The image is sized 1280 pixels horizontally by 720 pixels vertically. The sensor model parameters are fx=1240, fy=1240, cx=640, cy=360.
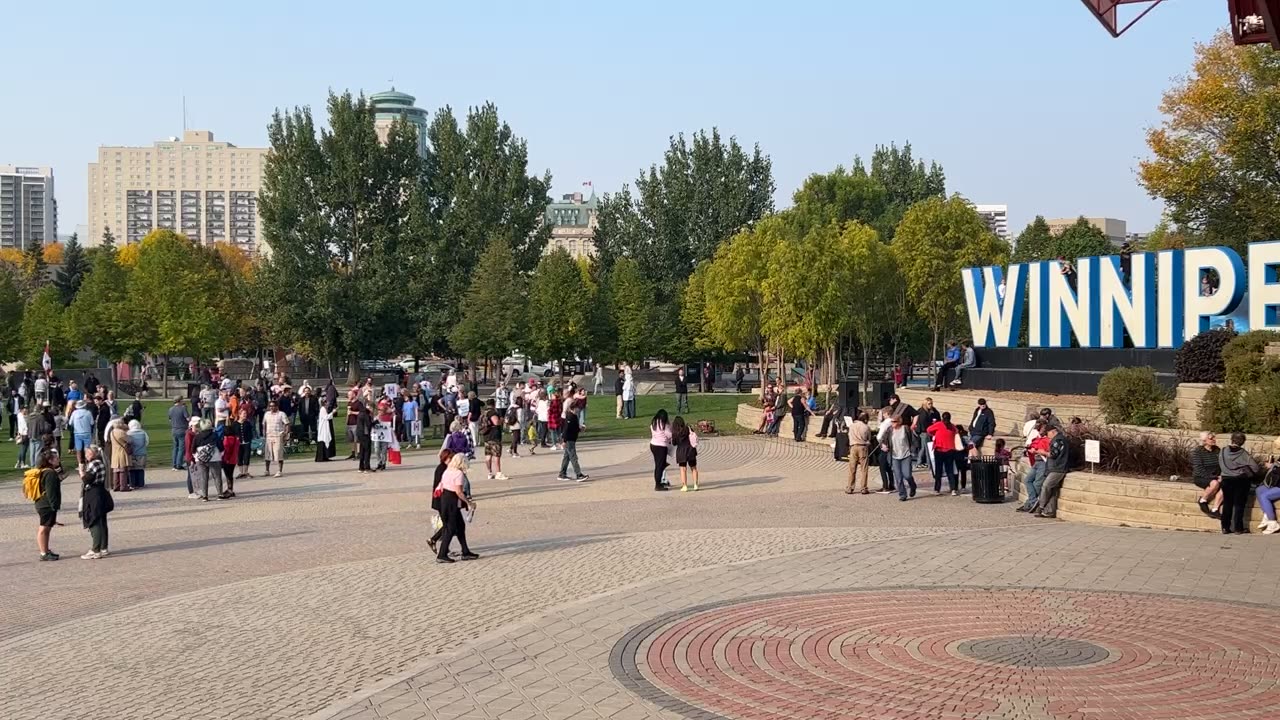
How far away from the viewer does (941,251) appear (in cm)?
5334

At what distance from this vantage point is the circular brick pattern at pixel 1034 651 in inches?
400

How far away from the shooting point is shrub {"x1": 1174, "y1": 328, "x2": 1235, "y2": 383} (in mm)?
24891

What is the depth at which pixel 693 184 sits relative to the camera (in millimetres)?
70188

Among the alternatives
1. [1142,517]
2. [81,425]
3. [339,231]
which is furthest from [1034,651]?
[339,231]

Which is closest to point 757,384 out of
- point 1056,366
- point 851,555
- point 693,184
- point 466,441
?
point 693,184

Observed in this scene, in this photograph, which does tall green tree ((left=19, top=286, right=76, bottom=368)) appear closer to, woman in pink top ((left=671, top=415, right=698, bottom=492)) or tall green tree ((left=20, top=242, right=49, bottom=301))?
tall green tree ((left=20, top=242, right=49, bottom=301))

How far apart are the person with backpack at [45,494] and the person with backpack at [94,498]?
1.03ft

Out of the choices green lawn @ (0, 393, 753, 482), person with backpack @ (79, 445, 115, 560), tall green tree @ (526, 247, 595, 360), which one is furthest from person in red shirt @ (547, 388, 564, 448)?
tall green tree @ (526, 247, 595, 360)

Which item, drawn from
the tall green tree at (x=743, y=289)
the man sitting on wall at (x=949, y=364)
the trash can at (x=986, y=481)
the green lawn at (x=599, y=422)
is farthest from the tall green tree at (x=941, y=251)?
the trash can at (x=986, y=481)

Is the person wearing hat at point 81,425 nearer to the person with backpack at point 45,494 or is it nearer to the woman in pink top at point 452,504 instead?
the person with backpack at point 45,494

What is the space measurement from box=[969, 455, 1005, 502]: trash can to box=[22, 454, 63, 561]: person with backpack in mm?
13706

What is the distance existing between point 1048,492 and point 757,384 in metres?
45.8

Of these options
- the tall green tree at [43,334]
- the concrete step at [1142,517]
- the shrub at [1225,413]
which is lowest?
the concrete step at [1142,517]

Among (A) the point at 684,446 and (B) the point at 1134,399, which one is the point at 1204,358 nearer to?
(B) the point at 1134,399
